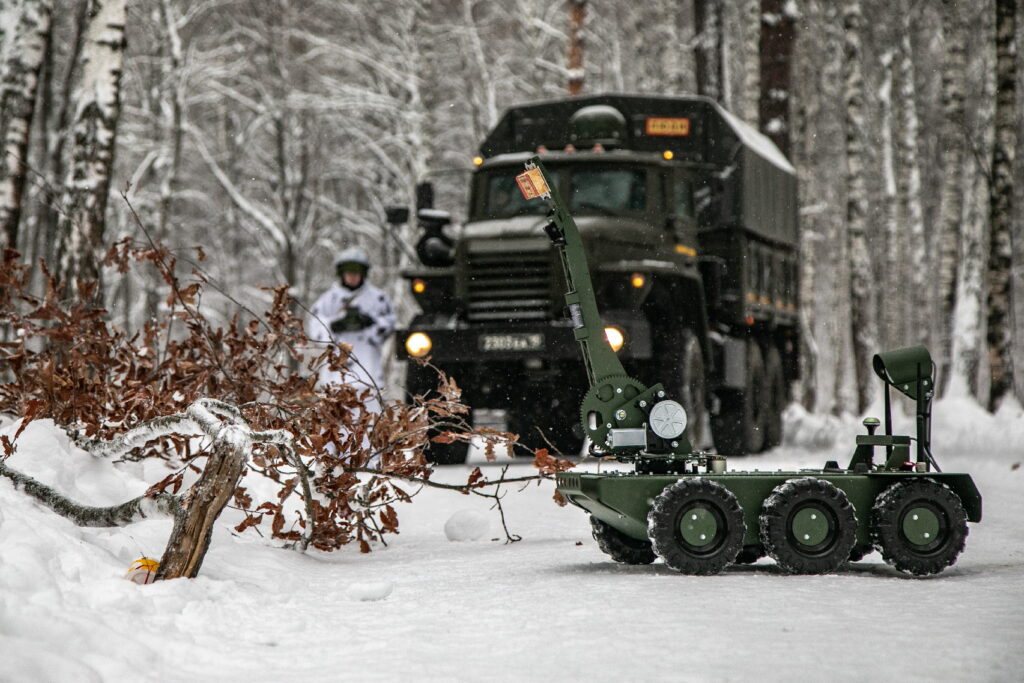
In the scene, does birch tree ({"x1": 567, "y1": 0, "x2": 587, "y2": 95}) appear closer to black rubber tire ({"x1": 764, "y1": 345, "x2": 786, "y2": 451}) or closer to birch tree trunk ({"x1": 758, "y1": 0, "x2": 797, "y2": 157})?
birch tree trunk ({"x1": 758, "y1": 0, "x2": 797, "y2": 157})

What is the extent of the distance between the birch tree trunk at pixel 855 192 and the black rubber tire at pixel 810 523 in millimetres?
18689

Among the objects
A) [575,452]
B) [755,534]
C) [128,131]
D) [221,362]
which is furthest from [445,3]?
[755,534]

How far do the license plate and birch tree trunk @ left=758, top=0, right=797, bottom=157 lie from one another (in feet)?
34.5

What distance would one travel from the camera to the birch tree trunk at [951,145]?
20.2 m

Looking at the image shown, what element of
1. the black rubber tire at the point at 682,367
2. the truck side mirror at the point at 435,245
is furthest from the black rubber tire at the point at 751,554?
the truck side mirror at the point at 435,245

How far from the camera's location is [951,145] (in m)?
25.5

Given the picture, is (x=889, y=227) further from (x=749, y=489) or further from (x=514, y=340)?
(x=749, y=489)

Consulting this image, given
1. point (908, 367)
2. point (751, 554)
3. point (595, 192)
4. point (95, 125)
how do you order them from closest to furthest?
point (908, 367) → point (751, 554) → point (95, 125) → point (595, 192)

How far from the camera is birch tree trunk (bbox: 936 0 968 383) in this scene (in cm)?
2019

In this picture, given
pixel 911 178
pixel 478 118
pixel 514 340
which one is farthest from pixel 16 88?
pixel 911 178

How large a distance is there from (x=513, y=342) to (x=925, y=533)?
6.57 m

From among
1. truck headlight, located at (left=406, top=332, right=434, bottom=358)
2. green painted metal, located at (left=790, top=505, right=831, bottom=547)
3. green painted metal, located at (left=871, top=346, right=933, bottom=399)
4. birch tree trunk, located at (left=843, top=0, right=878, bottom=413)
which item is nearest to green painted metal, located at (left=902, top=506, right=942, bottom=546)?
green painted metal, located at (left=790, top=505, right=831, bottom=547)

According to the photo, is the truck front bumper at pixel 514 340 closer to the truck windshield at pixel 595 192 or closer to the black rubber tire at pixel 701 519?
the truck windshield at pixel 595 192

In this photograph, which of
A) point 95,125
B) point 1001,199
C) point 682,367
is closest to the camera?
point 95,125
